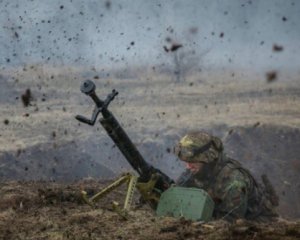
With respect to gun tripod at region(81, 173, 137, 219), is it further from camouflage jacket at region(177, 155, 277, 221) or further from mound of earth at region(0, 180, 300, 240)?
camouflage jacket at region(177, 155, 277, 221)

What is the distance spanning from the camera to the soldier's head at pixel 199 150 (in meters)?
7.16

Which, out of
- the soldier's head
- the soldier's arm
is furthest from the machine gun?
the soldier's arm

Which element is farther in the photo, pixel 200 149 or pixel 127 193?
pixel 200 149

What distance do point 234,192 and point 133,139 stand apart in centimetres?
1085

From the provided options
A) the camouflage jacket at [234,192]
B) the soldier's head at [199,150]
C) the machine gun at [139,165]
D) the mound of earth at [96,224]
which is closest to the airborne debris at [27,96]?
the mound of earth at [96,224]

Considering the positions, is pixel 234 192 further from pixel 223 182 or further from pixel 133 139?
pixel 133 139

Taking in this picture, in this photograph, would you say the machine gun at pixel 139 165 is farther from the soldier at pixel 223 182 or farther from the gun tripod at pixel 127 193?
the soldier at pixel 223 182

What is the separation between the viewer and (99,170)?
14797 millimetres

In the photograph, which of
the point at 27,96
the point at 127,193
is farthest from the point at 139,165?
the point at 27,96

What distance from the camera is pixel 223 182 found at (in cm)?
700

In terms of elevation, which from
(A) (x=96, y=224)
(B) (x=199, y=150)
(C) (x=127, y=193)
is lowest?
(A) (x=96, y=224)

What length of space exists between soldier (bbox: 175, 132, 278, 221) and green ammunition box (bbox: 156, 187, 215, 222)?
1.91 ft

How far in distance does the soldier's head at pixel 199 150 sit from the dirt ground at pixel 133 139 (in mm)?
988

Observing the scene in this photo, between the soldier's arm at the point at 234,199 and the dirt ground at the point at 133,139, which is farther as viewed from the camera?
the soldier's arm at the point at 234,199
